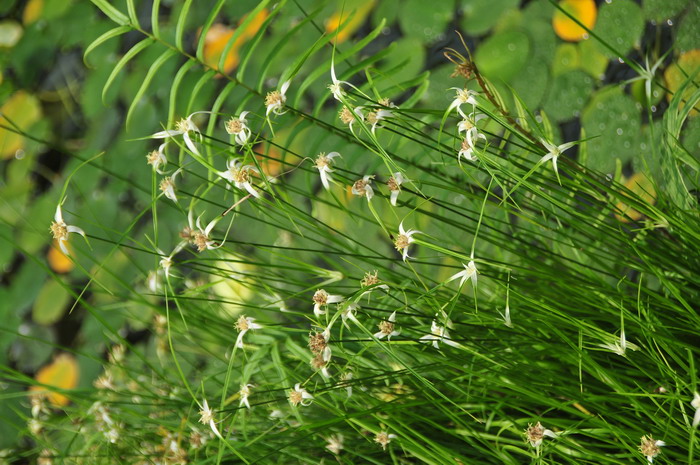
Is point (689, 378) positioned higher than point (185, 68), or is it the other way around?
point (185, 68)

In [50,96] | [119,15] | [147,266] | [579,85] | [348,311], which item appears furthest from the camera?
[50,96]

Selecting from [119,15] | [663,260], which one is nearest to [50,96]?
[119,15]

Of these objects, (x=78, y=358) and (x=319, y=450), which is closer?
(x=319, y=450)

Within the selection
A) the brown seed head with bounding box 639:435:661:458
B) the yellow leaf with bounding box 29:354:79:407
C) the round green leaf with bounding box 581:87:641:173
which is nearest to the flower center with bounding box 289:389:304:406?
the brown seed head with bounding box 639:435:661:458

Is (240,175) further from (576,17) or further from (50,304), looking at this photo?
(50,304)

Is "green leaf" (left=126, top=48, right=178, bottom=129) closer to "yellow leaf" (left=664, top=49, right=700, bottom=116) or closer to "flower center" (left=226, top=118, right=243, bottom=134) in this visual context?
"flower center" (left=226, top=118, right=243, bottom=134)

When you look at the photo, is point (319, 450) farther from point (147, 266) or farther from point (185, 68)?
point (147, 266)

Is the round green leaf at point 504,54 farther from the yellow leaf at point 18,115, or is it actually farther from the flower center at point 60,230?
the yellow leaf at point 18,115
